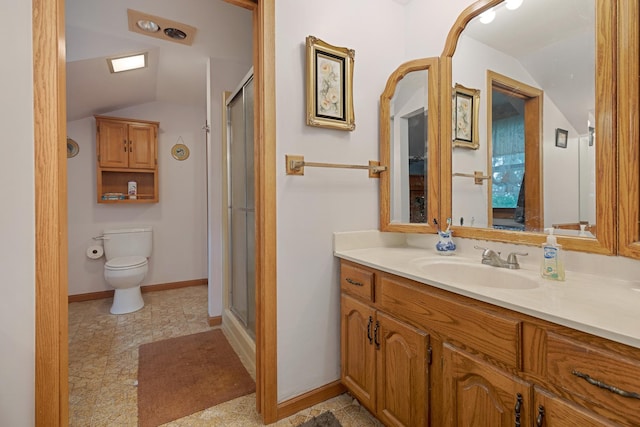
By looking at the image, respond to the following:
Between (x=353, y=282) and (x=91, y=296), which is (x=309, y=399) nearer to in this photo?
(x=353, y=282)

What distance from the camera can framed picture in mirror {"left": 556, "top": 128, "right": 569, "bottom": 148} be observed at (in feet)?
3.87

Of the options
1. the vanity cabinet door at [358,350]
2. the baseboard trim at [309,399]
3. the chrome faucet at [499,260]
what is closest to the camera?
the chrome faucet at [499,260]

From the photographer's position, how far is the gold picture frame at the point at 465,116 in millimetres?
1516

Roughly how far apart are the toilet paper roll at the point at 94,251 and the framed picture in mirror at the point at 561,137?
13.2ft

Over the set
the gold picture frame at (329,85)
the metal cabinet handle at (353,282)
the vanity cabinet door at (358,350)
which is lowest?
the vanity cabinet door at (358,350)

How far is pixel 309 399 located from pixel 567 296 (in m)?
1.31

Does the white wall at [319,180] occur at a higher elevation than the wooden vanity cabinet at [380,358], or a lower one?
higher

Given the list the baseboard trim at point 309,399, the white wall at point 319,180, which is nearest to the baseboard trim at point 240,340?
the baseboard trim at point 309,399

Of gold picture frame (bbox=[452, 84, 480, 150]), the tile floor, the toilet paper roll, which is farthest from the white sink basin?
the toilet paper roll

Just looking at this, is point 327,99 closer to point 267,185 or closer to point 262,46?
point 262,46

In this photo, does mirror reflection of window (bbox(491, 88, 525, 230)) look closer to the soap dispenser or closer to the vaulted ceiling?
the soap dispenser

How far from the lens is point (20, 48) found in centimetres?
100

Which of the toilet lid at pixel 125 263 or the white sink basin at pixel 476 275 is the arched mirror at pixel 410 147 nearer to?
the white sink basin at pixel 476 275

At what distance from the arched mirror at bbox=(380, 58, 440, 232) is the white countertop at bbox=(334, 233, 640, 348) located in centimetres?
36
